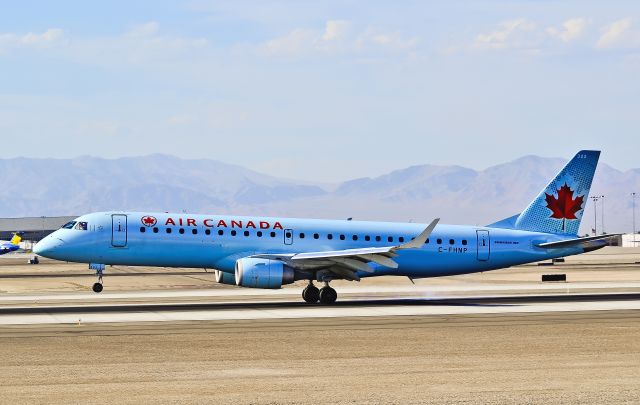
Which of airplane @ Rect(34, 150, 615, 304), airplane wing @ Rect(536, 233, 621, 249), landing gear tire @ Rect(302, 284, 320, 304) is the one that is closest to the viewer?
airplane @ Rect(34, 150, 615, 304)

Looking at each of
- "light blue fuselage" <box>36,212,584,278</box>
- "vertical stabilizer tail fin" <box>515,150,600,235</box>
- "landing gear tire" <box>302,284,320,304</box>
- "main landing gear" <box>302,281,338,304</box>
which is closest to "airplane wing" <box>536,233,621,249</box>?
"light blue fuselage" <box>36,212,584,278</box>

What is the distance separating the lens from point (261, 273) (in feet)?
144

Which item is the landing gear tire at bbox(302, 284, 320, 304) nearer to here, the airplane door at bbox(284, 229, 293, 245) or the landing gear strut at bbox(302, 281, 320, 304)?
the landing gear strut at bbox(302, 281, 320, 304)

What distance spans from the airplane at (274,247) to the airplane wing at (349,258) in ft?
0.14

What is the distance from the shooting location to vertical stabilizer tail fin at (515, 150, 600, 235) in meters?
51.3

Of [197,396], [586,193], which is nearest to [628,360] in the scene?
[197,396]

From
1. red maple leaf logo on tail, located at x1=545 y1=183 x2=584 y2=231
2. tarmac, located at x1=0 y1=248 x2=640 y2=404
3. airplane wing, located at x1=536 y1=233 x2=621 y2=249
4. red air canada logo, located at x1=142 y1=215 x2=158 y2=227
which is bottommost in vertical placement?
tarmac, located at x1=0 y1=248 x2=640 y2=404

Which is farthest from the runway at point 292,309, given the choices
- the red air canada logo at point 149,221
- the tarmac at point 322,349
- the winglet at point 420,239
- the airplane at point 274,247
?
the red air canada logo at point 149,221

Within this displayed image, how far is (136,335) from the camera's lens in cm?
3188

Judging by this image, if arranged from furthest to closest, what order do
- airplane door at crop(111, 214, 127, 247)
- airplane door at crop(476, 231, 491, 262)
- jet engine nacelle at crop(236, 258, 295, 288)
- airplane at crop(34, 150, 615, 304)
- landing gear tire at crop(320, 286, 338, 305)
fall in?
airplane door at crop(476, 231, 491, 262)
landing gear tire at crop(320, 286, 338, 305)
airplane door at crop(111, 214, 127, 247)
airplane at crop(34, 150, 615, 304)
jet engine nacelle at crop(236, 258, 295, 288)

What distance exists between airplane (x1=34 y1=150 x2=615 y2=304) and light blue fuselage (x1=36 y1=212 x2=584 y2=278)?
43mm

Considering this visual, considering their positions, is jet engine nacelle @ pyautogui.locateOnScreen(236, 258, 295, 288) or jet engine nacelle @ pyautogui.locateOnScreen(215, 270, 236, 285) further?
jet engine nacelle @ pyautogui.locateOnScreen(215, 270, 236, 285)

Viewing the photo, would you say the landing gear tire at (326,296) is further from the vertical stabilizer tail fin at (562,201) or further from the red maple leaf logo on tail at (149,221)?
the vertical stabilizer tail fin at (562,201)

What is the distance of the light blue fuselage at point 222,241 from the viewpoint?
4525 centimetres
